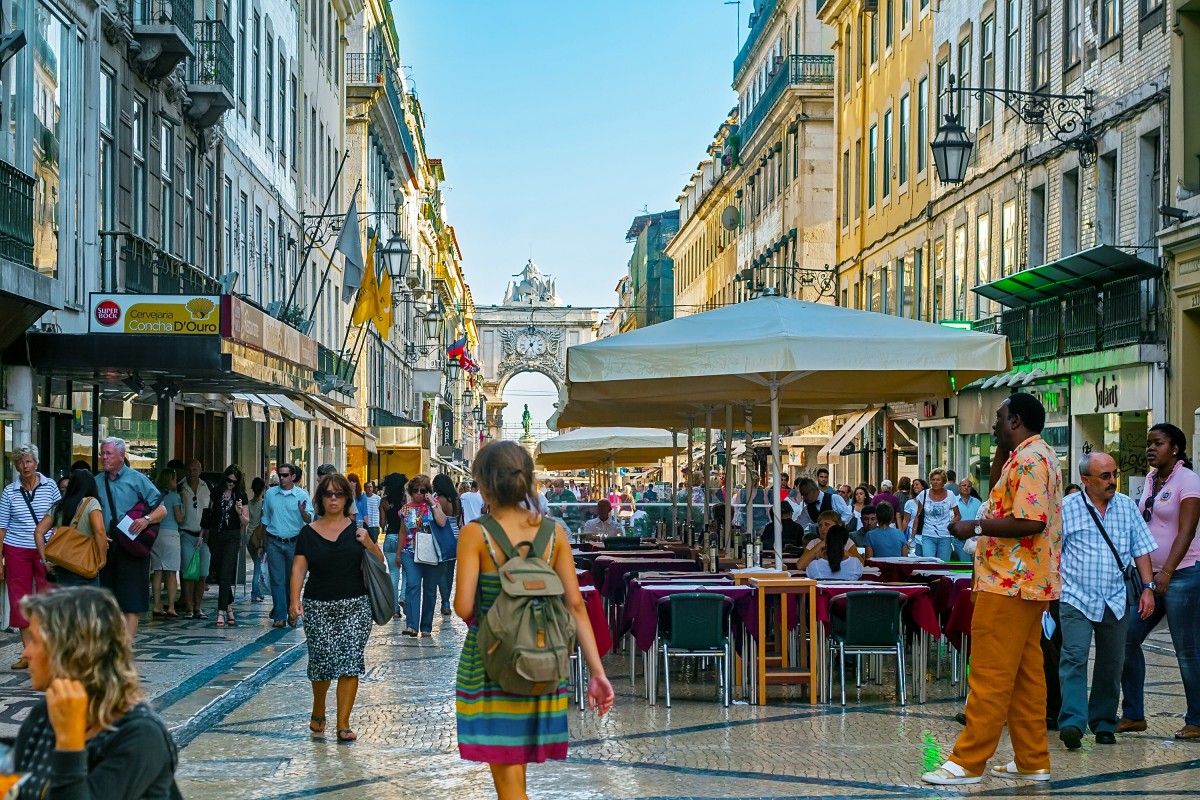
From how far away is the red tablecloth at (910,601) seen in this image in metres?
11.6

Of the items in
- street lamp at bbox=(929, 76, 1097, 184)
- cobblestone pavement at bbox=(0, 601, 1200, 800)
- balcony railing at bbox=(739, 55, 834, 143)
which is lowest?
cobblestone pavement at bbox=(0, 601, 1200, 800)

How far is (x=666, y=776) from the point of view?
8625mm

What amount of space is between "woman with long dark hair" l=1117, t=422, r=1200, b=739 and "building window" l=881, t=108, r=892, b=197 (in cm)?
2853

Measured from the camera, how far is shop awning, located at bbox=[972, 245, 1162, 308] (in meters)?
21.6

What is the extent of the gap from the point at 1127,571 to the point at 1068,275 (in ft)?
47.2

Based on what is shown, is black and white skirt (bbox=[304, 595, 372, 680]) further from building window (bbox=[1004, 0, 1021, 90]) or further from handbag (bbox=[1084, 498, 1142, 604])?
building window (bbox=[1004, 0, 1021, 90])

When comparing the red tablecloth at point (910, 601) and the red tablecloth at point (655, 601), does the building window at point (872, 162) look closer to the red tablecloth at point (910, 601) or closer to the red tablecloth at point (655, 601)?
the red tablecloth at point (910, 601)

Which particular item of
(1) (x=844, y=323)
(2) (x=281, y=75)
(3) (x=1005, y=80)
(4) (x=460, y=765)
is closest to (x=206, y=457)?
(2) (x=281, y=75)

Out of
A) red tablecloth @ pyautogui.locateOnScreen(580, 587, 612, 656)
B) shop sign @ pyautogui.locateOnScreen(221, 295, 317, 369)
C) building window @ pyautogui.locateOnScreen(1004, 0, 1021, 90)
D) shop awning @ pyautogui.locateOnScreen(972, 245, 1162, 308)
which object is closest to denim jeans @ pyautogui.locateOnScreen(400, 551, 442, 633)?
shop sign @ pyautogui.locateOnScreen(221, 295, 317, 369)

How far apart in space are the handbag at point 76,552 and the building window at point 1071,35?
57.1ft

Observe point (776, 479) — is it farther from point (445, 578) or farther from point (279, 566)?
point (279, 566)

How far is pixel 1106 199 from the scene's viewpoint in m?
24.0

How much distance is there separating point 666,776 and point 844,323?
4603 millimetres

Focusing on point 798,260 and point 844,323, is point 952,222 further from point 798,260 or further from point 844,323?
point 844,323
